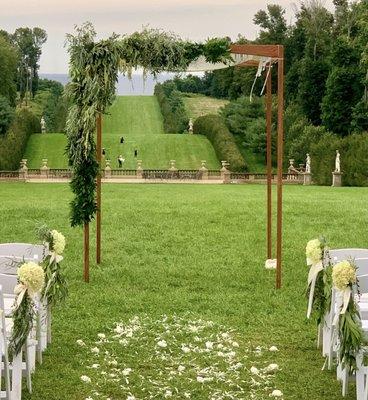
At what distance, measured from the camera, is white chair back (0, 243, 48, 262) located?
32.1 ft

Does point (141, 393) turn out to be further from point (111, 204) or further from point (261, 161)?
point (261, 161)

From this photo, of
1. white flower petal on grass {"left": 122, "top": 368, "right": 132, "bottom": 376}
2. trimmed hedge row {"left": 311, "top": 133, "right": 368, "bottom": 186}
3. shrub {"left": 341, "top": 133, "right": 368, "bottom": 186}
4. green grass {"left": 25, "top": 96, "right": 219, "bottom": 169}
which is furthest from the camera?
green grass {"left": 25, "top": 96, "right": 219, "bottom": 169}

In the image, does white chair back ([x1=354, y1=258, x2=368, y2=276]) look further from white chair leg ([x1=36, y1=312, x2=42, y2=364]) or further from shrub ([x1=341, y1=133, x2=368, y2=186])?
shrub ([x1=341, y1=133, x2=368, y2=186])

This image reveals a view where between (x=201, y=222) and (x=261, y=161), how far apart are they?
143 feet

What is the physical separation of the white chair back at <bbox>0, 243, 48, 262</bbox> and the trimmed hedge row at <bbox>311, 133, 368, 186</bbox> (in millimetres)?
36361

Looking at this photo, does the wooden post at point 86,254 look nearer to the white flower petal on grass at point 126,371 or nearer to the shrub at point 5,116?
the white flower petal on grass at point 126,371

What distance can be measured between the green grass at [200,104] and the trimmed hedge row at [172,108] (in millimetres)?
1567

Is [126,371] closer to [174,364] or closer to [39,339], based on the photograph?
[174,364]

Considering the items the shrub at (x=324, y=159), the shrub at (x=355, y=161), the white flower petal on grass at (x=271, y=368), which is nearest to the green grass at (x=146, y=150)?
the shrub at (x=324, y=159)

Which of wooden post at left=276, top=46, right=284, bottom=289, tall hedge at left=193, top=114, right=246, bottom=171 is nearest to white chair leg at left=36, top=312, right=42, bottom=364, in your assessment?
wooden post at left=276, top=46, right=284, bottom=289

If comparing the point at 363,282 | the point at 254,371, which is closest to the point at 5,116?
the point at 363,282

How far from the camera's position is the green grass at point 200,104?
92.2m

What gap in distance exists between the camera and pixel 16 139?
61656mm

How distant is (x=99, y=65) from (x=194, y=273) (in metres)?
4.25
